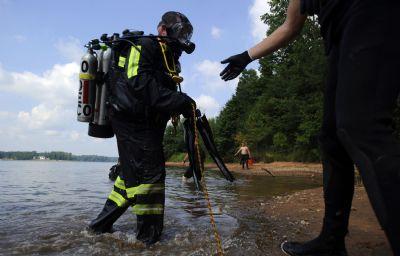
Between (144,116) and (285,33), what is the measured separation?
5.11 feet

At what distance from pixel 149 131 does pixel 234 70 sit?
3.97 feet

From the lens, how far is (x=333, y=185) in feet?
8.02

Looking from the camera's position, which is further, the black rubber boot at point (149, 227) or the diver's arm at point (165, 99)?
the black rubber boot at point (149, 227)

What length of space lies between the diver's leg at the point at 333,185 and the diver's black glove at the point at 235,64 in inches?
25.8

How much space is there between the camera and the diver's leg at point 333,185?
7.73ft

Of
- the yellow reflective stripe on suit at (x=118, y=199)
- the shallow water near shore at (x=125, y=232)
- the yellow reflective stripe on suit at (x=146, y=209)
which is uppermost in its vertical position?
the yellow reflective stripe on suit at (x=118, y=199)

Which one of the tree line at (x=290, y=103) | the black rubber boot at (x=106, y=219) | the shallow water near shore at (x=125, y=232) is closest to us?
the shallow water near shore at (x=125, y=232)

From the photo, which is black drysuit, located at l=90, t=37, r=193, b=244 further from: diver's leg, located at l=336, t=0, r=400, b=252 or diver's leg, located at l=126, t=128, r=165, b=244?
diver's leg, located at l=336, t=0, r=400, b=252

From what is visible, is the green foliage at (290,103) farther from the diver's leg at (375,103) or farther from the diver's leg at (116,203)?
the diver's leg at (375,103)

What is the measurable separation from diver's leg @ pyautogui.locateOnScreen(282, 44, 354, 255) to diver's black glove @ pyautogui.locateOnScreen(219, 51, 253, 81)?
65cm

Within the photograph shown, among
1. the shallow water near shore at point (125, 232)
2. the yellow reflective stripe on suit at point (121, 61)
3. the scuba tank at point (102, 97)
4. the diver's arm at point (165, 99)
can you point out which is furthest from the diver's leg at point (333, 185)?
the scuba tank at point (102, 97)

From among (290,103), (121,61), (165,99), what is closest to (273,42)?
(165,99)

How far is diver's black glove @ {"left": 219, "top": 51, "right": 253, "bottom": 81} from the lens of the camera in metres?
2.80

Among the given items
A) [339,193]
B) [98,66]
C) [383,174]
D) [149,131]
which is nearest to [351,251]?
[339,193]
